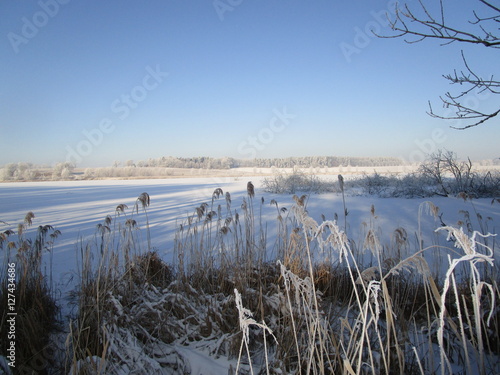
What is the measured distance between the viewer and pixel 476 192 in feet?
27.7

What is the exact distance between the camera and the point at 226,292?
8.55 feet

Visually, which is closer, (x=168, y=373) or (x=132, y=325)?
(x=168, y=373)

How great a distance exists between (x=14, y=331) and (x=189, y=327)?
→ 1.09 metres

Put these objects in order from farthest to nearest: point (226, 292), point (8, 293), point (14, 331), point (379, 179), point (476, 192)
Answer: point (379, 179)
point (476, 192)
point (226, 292)
point (8, 293)
point (14, 331)

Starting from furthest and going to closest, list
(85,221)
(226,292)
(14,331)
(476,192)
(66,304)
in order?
(476,192) < (85,221) < (226,292) < (66,304) < (14,331)

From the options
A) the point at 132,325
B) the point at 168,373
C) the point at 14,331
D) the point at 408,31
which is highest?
the point at 408,31

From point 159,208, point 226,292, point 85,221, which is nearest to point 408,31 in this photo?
point 226,292

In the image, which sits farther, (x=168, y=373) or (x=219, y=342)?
(x=219, y=342)

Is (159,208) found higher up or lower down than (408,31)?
lower down

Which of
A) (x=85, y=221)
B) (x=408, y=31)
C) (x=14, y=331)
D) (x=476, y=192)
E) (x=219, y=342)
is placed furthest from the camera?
(x=476, y=192)

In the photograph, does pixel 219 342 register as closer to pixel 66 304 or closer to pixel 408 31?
pixel 66 304

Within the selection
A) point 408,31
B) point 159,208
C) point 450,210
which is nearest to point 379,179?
point 450,210

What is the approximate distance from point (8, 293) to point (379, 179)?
1259cm

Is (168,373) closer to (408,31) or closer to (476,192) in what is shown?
(408,31)
